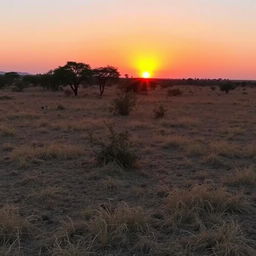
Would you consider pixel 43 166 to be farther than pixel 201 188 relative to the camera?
Yes

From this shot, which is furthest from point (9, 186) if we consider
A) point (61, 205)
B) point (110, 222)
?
point (110, 222)

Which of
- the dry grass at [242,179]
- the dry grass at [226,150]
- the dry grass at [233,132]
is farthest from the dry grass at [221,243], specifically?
the dry grass at [233,132]

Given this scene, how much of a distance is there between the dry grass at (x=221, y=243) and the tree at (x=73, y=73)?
156 ft

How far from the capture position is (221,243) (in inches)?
226

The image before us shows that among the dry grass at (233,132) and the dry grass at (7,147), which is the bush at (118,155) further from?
the dry grass at (233,132)

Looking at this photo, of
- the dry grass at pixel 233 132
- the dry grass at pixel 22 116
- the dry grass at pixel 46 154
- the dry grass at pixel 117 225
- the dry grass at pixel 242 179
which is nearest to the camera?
the dry grass at pixel 117 225

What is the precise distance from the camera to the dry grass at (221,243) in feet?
18.3

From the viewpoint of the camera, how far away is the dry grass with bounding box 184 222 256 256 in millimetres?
5590

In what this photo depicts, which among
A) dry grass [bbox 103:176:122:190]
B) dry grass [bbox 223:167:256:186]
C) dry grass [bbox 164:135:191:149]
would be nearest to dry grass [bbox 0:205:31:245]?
dry grass [bbox 103:176:122:190]

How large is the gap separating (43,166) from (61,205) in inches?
143

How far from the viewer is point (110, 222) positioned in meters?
6.45

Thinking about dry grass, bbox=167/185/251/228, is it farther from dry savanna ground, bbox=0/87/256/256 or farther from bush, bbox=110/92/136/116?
bush, bbox=110/92/136/116

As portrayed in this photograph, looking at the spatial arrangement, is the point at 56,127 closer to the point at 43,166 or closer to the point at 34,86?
the point at 43,166

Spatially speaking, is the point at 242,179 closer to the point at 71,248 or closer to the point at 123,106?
the point at 71,248
